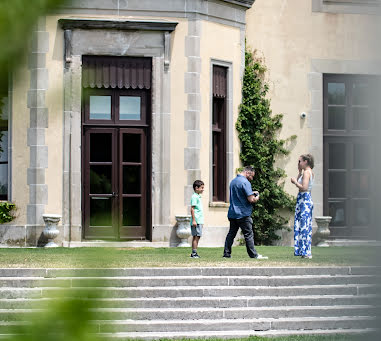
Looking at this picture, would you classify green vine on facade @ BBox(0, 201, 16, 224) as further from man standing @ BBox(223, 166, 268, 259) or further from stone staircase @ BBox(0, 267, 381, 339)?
stone staircase @ BBox(0, 267, 381, 339)

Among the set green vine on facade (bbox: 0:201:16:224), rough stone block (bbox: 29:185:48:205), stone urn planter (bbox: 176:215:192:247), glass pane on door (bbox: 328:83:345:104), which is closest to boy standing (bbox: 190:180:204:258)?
stone urn planter (bbox: 176:215:192:247)

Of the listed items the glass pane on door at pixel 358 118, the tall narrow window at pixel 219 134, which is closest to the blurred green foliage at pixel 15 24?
the tall narrow window at pixel 219 134

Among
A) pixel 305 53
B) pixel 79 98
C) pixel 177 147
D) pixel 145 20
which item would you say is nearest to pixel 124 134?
pixel 177 147

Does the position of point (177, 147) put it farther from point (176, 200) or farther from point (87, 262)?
point (87, 262)

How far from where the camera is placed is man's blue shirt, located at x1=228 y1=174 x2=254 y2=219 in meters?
12.4

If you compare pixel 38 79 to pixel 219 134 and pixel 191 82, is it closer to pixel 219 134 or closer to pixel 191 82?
pixel 191 82

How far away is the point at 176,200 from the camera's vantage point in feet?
54.5

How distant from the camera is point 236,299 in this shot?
9922 mm

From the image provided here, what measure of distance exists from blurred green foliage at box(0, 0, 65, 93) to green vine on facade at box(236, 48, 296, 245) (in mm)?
16955

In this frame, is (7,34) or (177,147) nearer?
(7,34)

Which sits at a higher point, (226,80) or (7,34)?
(226,80)

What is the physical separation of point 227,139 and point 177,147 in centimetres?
135

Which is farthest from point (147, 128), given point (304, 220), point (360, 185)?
point (304, 220)

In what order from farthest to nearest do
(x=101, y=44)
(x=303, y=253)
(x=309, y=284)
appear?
(x=101, y=44) < (x=303, y=253) < (x=309, y=284)
